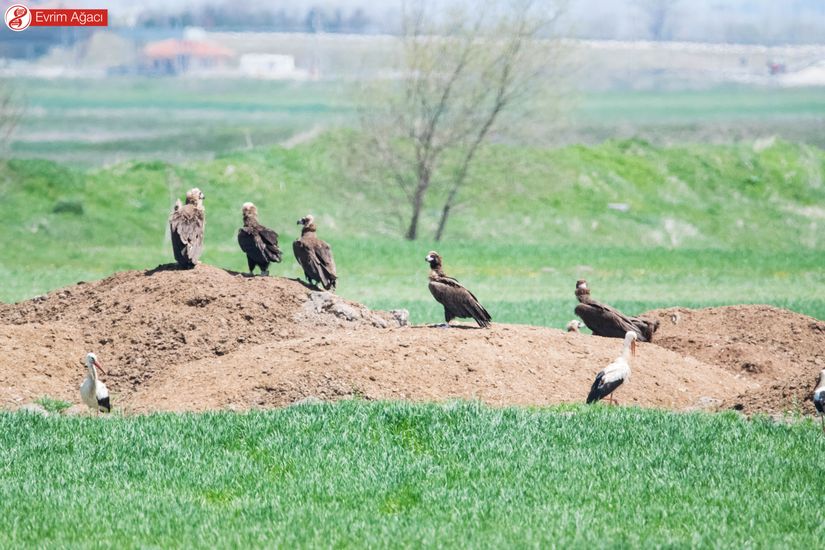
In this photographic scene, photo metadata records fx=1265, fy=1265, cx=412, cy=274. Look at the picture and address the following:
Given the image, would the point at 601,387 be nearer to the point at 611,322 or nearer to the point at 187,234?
the point at 611,322

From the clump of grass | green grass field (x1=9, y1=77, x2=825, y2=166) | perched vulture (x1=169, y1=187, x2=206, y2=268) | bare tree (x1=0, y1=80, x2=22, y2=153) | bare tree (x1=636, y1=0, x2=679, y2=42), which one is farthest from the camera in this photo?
bare tree (x1=636, y1=0, x2=679, y2=42)

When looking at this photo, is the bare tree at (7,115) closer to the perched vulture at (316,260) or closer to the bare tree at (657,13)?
the perched vulture at (316,260)

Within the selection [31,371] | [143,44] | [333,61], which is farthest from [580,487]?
[143,44]

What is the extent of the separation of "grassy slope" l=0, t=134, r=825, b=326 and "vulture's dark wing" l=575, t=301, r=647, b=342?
6224mm

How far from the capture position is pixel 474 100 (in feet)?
165

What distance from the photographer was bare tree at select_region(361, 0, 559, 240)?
164ft

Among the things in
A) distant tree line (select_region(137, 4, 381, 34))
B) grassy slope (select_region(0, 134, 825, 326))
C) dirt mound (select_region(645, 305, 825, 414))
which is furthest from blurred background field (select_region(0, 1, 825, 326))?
dirt mound (select_region(645, 305, 825, 414))

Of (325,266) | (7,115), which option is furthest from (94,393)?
(7,115)

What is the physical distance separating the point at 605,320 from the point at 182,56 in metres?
90.4

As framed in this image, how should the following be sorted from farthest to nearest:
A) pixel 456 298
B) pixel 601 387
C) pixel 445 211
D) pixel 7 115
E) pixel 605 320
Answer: pixel 445 211, pixel 7 115, pixel 605 320, pixel 456 298, pixel 601 387

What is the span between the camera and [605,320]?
19.5 meters

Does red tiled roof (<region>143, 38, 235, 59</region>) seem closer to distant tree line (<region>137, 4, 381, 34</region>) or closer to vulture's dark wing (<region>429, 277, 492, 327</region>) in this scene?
distant tree line (<region>137, 4, 381, 34</region>)

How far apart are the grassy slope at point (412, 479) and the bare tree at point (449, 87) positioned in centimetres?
3665

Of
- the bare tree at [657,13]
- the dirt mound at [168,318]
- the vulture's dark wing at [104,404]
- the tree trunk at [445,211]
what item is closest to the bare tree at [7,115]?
the tree trunk at [445,211]
